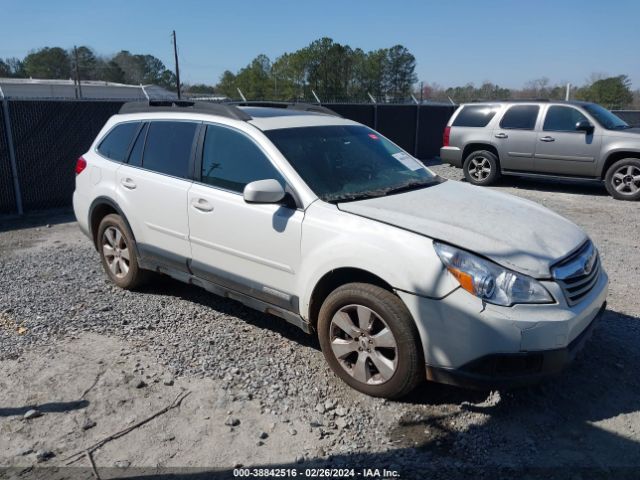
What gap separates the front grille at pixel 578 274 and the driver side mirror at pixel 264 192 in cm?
181

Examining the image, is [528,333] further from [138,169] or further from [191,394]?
[138,169]

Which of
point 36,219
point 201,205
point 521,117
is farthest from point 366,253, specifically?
point 521,117

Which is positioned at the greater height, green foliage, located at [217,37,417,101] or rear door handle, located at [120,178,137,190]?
green foliage, located at [217,37,417,101]

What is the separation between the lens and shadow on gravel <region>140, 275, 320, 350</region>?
175 inches

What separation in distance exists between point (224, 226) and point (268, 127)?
Result: 2.77 feet

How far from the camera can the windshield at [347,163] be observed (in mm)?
3920

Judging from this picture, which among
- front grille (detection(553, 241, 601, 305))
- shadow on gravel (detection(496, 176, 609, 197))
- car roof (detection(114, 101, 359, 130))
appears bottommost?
shadow on gravel (detection(496, 176, 609, 197))

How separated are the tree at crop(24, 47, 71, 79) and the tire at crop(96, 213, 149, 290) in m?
58.0

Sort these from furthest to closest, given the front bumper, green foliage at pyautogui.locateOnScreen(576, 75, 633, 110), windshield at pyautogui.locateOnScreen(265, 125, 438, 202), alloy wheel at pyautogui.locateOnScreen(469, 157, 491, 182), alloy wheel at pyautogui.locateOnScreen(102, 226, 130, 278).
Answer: green foliage at pyautogui.locateOnScreen(576, 75, 633, 110) < alloy wheel at pyautogui.locateOnScreen(469, 157, 491, 182) < alloy wheel at pyautogui.locateOnScreen(102, 226, 130, 278) < windshield at pyautogui.locateOnScreen(265, 125, 438, 202) < the front bumper

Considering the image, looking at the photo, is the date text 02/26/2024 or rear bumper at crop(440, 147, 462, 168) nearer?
the date text 02/26/2024

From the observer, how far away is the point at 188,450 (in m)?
3.04

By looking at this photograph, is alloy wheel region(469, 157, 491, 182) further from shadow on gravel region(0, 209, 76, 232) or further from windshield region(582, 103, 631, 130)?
shadow on gravel region(0, 209, 76, 232)

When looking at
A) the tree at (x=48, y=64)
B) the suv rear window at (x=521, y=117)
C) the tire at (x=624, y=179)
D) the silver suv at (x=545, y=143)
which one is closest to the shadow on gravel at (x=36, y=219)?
the silver suv at (x=545, y=143)

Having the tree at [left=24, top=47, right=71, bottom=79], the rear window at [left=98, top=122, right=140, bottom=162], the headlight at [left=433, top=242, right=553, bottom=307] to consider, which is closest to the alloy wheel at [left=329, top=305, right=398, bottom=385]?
the headlight at [left=433, top=242, right=553, bottom=307]
